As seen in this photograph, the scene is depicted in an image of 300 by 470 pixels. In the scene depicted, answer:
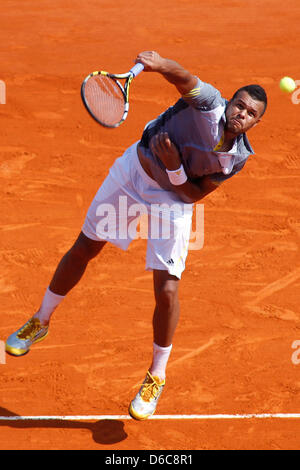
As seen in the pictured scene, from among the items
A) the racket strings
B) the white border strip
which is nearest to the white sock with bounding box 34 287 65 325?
the white border strip

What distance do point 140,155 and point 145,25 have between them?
5157 millimetres

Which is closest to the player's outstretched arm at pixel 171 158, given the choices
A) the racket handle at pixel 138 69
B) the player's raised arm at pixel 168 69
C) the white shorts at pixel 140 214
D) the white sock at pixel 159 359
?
the white shorts at pixel 140 214

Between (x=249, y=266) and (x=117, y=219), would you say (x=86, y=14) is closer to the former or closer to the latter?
(x=249, y=266)

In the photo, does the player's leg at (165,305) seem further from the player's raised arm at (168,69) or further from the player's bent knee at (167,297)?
the player's raised arm at (168,69)

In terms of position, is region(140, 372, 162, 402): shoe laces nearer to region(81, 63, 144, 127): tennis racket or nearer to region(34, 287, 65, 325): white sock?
region(34, 287, 65, 325): white sock

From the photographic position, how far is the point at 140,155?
5.23 m

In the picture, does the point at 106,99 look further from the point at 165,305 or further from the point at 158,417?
the point at 158,417

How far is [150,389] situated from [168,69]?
241cm

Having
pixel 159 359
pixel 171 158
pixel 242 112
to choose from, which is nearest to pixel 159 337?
pixel 159 359

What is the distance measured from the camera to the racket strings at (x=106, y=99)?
4672 millimetres

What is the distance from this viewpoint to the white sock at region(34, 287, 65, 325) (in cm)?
567

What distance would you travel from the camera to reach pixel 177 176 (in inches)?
194

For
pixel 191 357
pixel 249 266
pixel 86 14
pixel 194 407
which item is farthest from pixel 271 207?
pixel 86 14

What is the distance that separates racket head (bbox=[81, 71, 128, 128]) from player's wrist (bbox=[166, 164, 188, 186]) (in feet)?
1.67
